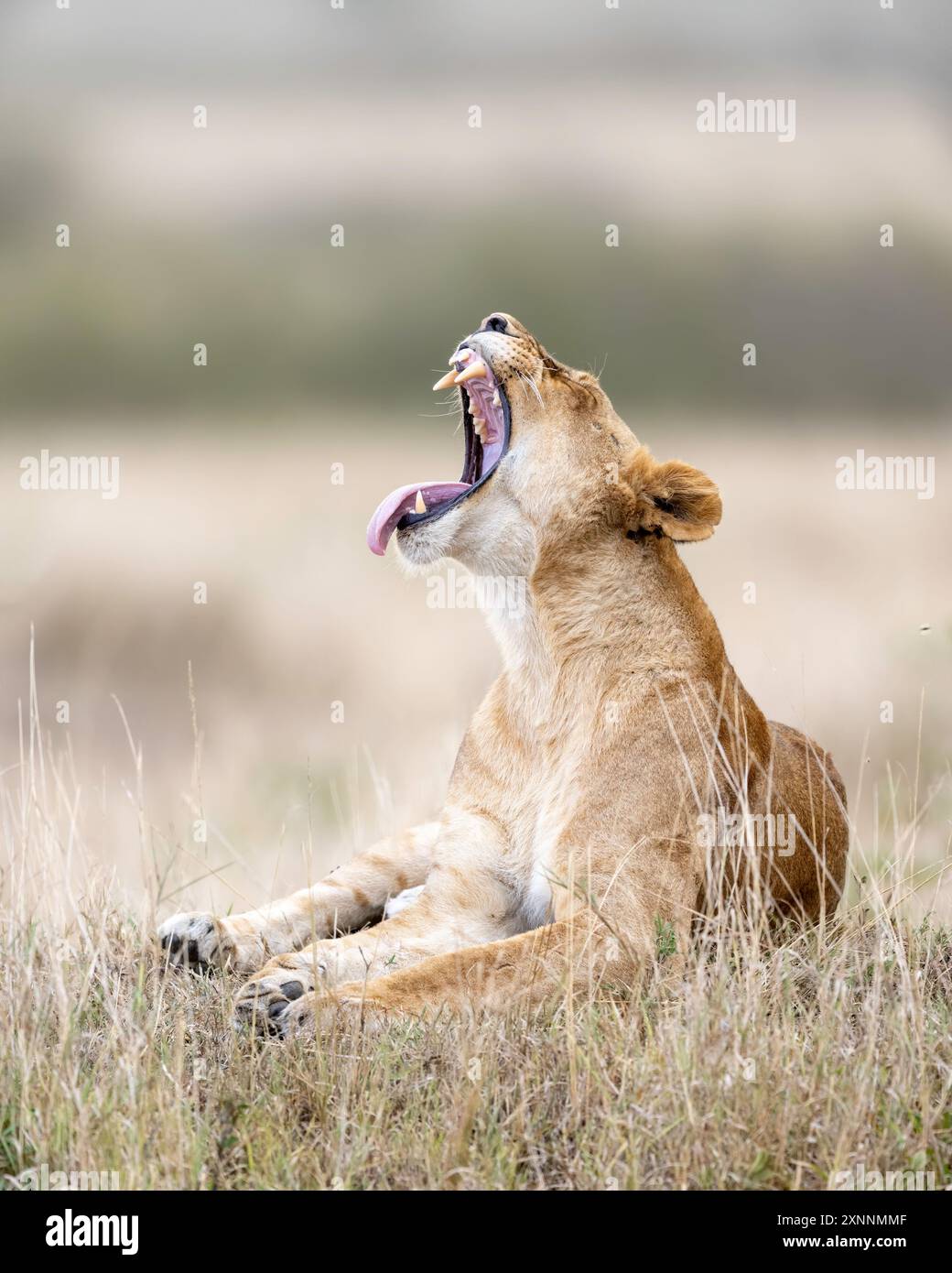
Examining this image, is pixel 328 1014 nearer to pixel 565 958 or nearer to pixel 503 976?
pixel 503 976

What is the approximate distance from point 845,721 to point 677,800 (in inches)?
303

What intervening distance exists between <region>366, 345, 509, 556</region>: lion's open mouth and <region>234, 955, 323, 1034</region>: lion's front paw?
A: 1.53m

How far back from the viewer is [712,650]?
5488 mm

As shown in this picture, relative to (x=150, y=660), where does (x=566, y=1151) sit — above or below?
below

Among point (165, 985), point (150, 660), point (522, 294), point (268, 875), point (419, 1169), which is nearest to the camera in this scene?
point (419, 1169)

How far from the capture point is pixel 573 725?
17.6 ft

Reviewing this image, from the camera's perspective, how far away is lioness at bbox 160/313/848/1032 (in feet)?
16.9

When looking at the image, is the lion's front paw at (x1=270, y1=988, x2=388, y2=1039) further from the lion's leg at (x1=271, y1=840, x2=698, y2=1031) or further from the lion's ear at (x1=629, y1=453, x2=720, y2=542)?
the lion's ear at (x1=629, y1=453, x2=720, y2=542)

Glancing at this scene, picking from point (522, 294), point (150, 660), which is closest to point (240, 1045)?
point (150, 660)

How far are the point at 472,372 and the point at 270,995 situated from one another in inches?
84.0

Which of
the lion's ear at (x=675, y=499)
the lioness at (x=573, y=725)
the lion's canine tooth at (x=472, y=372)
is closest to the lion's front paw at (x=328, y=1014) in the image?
the lioness at (x=573, y=725)

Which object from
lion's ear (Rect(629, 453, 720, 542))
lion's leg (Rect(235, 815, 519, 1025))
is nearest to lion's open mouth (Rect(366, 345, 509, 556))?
lion's ear (Rect(629, 453, 720, 542))

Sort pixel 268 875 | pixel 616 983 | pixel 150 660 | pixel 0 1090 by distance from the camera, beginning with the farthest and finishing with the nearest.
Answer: pixel 150 660
pixel 268 875
pixel 616 983
pixel 0 1090

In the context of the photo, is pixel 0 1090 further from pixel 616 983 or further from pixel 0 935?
pixel 616 983
